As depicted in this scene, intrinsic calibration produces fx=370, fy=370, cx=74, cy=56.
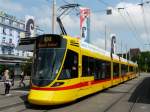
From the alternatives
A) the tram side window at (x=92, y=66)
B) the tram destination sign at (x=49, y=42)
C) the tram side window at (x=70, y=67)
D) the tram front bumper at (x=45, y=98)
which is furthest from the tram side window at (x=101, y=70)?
the tram front bumper at (x=45, y=98)

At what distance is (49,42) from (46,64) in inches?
42.8

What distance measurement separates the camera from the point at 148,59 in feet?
502

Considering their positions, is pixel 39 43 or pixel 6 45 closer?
pixel 39 43

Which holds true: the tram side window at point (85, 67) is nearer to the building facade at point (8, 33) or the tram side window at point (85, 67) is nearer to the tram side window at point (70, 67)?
the tram side window at point (70, 67)

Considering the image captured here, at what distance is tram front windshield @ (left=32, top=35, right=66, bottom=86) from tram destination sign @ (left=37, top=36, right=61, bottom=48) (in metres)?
0.15

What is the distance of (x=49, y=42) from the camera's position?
638 inches

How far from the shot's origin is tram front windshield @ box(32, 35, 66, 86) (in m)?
15.5

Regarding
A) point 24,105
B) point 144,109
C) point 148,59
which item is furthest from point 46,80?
point 148,59

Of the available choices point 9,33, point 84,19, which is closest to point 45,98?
point 84,19

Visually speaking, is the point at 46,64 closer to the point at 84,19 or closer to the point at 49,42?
the point at 49,42

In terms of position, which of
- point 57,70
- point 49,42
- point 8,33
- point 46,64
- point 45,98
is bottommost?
point 45,98

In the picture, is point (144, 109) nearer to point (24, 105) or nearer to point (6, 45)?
point (24, 105)

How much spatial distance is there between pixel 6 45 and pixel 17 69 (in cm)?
3194

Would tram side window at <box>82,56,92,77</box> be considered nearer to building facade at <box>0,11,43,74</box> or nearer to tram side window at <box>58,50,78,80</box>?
tram side window at <box>58,50,78,80</box>
